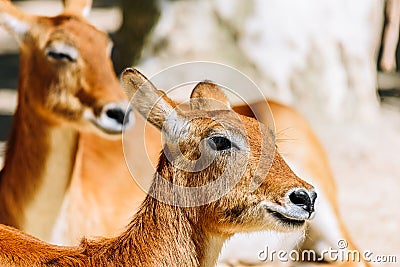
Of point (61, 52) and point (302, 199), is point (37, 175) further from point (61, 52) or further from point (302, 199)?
point (302, 199)

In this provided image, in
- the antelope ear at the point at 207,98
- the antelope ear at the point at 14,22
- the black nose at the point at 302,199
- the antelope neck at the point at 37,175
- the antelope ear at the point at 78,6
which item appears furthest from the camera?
the antelope ear at the point at 78,6

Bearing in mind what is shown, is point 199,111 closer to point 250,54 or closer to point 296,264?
point 296,264

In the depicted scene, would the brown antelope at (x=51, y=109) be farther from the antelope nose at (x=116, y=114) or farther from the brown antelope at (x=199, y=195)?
the brown antelope at (x=199, y=195)

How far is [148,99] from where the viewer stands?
11.8 feet

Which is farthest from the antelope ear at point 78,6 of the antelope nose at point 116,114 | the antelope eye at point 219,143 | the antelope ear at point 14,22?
the antelope eye at point 219,143

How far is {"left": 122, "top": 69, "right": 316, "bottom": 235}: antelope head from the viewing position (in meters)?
3.55

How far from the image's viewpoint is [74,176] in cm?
543

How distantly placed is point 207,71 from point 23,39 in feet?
3.80

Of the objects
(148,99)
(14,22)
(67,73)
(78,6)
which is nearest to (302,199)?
(148,99)

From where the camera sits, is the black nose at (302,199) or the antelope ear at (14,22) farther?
the antelope ear at (14,22)

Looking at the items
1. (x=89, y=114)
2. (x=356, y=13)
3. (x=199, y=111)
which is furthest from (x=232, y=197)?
(x=356, y=13)

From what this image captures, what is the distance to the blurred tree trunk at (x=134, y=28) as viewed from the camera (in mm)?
8734

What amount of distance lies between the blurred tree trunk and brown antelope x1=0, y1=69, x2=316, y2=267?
5103 millimetres

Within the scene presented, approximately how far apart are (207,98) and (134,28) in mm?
5126
